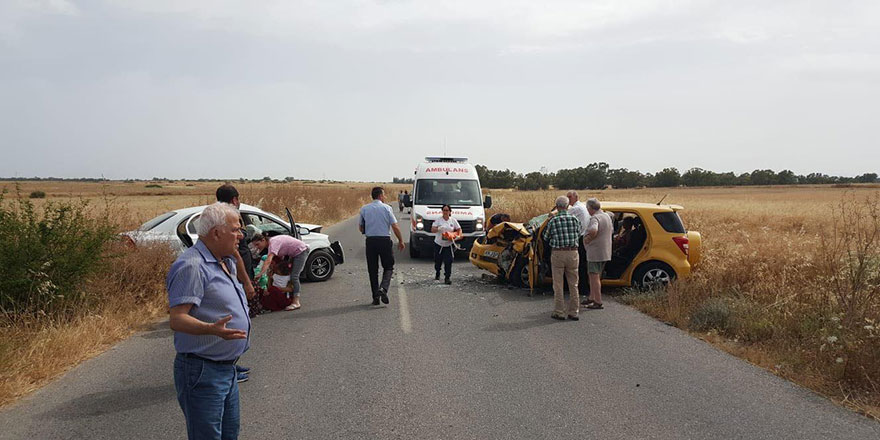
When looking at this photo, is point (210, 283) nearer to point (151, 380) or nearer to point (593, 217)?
point (151, 380)

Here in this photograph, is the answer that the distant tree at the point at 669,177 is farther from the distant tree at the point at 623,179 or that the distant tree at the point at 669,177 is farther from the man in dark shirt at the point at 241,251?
the man in dark shirt at the point at 241,251

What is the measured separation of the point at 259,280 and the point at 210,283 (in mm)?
5418

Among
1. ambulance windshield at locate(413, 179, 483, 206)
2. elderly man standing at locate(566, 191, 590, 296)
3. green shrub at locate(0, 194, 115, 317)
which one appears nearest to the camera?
green shrub at locate(0, 194, 115, 317)

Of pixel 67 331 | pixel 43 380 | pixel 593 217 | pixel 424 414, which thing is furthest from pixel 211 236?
pixel 593 217

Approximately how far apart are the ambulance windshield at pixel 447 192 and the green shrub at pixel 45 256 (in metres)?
9.19

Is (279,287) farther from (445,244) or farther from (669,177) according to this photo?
(669,177)

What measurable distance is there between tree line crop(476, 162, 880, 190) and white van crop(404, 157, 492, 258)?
6260 centimetres

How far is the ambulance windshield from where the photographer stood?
1598 cm

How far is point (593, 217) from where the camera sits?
8.98 meters

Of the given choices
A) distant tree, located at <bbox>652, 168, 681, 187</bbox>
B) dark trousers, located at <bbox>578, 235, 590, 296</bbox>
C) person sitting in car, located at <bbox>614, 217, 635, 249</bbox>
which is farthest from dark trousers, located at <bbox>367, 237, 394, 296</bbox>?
distant tree, located at <bbox>652, 168, 681, 187</bbox>

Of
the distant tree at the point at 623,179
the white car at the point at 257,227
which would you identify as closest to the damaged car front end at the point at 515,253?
the white car at the point at 257,227

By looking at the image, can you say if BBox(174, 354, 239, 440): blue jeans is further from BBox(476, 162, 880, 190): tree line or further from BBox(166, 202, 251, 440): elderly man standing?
BBox(476, 162, 880, 190): tree line

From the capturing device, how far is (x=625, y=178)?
10150 centimetres

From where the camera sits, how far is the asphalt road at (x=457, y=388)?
14.4 ft
